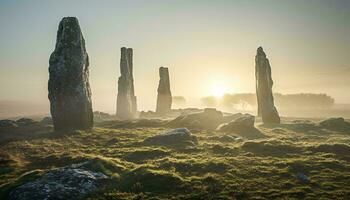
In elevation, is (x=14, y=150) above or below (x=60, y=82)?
below

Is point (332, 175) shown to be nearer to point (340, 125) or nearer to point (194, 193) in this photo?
point (194, 193)

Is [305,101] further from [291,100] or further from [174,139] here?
[174,139]

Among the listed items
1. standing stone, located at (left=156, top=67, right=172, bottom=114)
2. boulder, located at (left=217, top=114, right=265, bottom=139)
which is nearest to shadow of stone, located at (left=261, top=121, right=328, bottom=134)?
boulder, located at (left=217, top=114, right=265, bottom=139)

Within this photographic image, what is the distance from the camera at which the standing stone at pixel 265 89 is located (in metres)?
62.5

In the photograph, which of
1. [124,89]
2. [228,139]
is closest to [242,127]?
[228,139]

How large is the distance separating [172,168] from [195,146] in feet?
31.9

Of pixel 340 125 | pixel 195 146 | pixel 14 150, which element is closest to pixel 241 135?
pixel 195 146

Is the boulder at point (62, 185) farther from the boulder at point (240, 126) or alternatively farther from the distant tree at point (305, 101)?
the distant tree at point (305, 101)

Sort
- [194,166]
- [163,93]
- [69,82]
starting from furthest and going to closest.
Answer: [163,93] → [69,82] → [194,166]

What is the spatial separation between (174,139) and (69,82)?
52.9 ft

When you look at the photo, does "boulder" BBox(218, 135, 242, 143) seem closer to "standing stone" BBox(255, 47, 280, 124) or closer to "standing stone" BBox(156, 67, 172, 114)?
"standing stone" BBox(255, 47, 280, 124)

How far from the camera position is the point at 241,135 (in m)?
47.8

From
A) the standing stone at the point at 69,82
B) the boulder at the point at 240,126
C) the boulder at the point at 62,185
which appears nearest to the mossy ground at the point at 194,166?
the boulder at the point at 62,185

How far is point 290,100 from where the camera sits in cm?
18800
